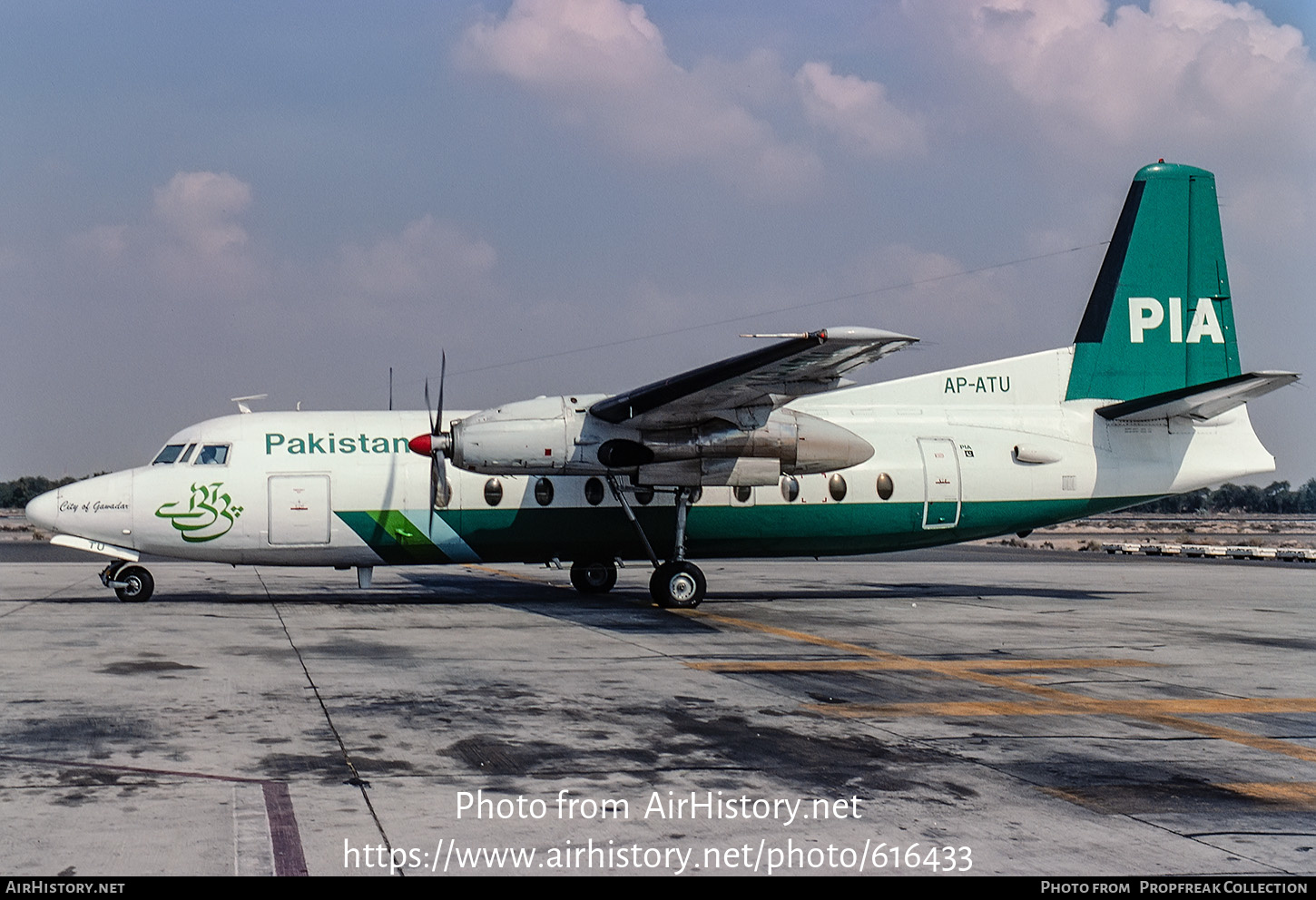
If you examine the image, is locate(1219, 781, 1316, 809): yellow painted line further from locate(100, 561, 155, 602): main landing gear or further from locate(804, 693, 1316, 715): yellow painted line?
locate(100, 561, 155, 602): main landing gear

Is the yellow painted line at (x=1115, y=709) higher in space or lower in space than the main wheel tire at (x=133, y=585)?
lower

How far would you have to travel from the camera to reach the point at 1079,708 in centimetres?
1059

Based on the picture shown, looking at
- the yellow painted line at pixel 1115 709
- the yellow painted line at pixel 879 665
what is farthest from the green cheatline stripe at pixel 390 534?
the yellow painted line at pixel 1115 709

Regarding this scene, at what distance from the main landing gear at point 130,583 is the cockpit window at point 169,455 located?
1.98 m

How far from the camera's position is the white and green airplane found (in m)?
18.9

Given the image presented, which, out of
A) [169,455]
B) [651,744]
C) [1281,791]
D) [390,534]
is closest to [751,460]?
[390,534]

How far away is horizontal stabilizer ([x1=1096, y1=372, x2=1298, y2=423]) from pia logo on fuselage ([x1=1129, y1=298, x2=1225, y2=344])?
141cm

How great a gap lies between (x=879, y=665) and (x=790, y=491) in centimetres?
826

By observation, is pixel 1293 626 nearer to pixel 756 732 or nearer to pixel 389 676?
pixel 756 732

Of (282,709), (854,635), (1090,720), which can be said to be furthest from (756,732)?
(854,635)

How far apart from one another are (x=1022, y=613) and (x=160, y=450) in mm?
15424

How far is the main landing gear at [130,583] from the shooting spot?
20.3m

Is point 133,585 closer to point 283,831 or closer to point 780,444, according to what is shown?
point 780,444

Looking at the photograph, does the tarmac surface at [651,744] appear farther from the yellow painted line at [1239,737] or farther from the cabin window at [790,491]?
the cabin window at [790,491]
